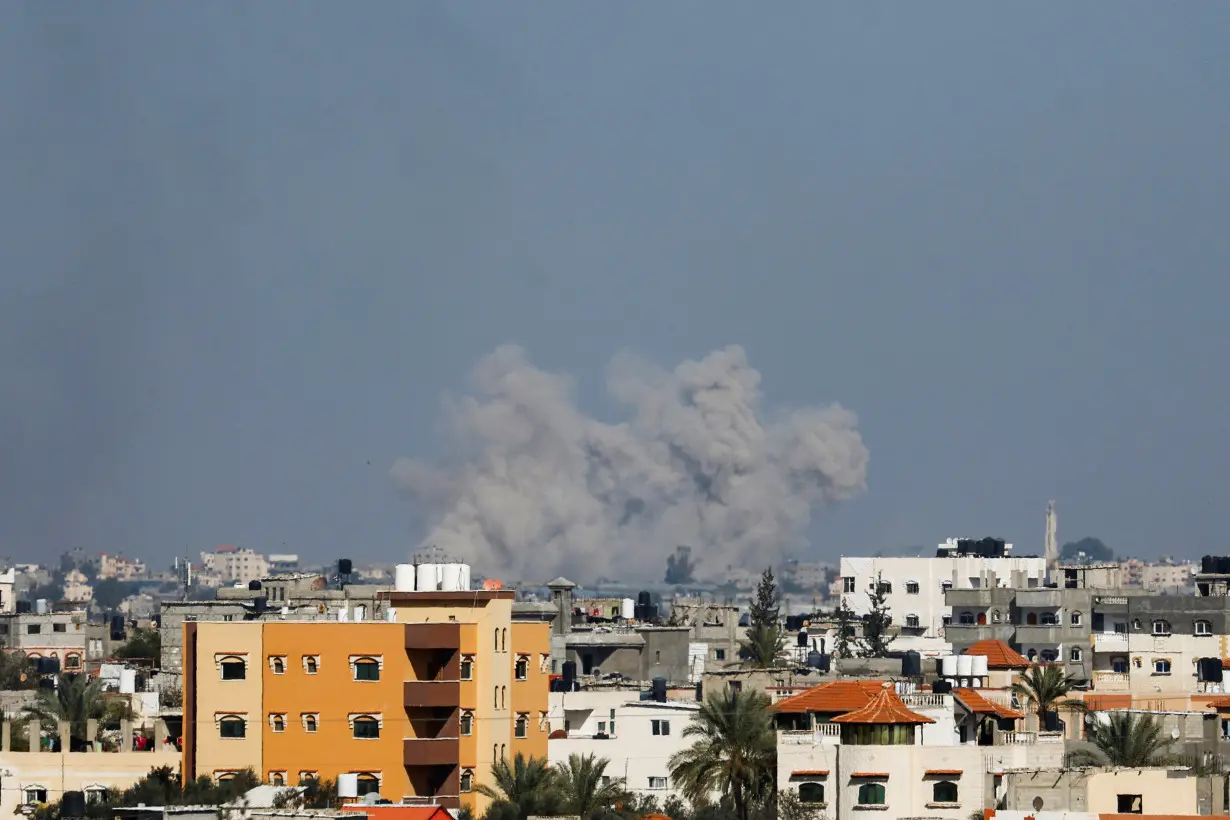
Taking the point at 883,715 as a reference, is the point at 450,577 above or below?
above

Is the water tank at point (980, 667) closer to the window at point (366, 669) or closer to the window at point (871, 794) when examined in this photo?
the window at point (366, 669)

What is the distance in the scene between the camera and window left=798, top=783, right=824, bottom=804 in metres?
55.5

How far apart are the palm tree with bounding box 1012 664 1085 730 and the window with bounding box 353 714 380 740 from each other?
1637 cm

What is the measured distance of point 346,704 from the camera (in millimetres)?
61375

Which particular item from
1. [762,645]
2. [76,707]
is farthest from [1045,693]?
[762,645]

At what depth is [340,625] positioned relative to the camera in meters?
62.1

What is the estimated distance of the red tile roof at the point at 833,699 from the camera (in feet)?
192

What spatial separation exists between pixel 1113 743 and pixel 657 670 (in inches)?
1639

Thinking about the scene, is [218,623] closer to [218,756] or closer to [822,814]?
[218,756]

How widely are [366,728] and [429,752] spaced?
4.71 feet

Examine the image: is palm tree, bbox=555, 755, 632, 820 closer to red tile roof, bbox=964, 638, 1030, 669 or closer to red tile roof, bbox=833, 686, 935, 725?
red tile roof, bbox=833, 686, 935, 725

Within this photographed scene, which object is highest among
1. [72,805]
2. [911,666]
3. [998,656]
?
[998,656]

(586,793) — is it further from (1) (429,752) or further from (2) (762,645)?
(2) (762,645)

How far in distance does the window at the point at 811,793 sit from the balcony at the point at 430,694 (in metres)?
9.42
